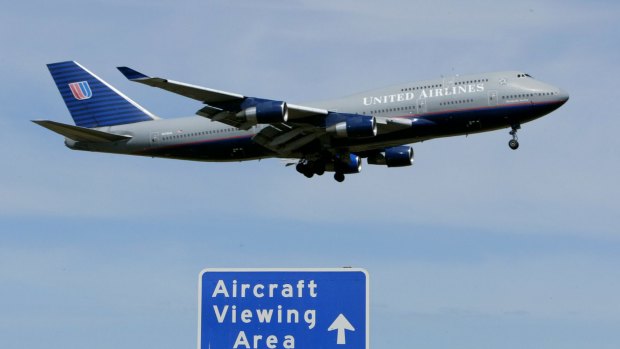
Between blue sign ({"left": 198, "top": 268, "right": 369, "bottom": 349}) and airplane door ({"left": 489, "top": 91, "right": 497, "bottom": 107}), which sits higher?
airplane door ({"left": 489, "top": 91, "right": 497, "bottom": 107})

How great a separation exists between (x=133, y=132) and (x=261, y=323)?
4974cm

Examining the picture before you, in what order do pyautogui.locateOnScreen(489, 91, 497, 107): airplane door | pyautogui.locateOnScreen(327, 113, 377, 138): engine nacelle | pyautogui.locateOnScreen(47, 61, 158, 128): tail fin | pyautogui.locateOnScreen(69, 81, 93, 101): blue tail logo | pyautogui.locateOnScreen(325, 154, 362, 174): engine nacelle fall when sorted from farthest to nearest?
pyautogui.locateOnScreen(69, 81, 93, 101): blue tail logo
pyautogui.locateOnScreen(47, 61, 158, 128): tail fin
pyautogui.locateOnScreen(325, 154, 362, 174): engine nacelle
pyautogui.locateOnScreen(489, 91, 497, 107): airplane door
pyautogui.locateOnScreen(327, 113, 377, 138): engine nacelle

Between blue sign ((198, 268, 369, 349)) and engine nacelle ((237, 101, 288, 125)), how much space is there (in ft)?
121

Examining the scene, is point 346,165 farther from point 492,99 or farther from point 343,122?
point 492,99

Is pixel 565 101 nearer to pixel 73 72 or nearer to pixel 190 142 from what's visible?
pixel 190 142

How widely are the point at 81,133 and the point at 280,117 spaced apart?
15.9 metres

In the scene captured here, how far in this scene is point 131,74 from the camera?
42.5m

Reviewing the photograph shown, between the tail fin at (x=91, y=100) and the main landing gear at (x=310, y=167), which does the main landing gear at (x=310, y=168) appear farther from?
the tail fin at (x=91, y=100)

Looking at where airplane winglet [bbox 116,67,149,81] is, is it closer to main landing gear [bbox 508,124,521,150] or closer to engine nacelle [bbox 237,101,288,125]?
engine nacelle [bbox 237,101,288,125]

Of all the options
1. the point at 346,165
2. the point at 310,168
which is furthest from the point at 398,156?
the point at 310,168

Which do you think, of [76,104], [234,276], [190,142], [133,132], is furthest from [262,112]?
[234,276]

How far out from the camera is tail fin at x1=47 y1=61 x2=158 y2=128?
197ft

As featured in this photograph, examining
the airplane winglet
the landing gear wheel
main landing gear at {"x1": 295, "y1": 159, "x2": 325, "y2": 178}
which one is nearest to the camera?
the airplane winglet

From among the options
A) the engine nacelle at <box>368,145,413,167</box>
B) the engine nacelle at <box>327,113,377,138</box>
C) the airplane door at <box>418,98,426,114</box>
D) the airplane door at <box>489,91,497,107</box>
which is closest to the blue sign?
the engine nacelle at <box>327,113,377,138</box>
